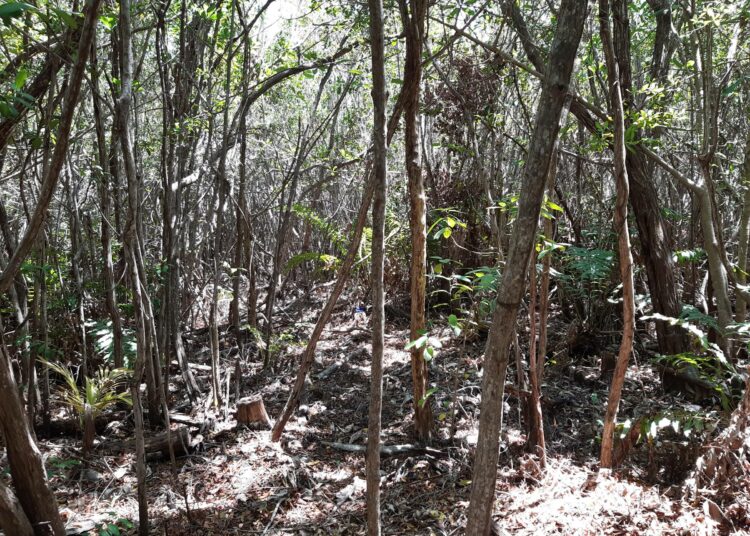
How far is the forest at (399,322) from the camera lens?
254 cm

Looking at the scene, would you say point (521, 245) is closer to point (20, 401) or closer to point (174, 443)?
point (20, 401)

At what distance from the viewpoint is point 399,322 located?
7.62 m

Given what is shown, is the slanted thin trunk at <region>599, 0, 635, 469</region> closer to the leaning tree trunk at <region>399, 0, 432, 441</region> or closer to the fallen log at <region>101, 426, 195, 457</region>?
the leaning tree trunk at <region>399, 0, 432, 441</region>

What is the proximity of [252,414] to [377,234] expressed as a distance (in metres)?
3.22

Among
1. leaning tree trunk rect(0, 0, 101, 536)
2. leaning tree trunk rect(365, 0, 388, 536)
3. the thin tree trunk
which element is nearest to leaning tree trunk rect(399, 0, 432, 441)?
the thin tree trunk

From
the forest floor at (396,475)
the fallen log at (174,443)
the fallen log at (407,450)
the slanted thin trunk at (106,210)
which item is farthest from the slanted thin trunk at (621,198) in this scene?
the fallen log at (174,443)

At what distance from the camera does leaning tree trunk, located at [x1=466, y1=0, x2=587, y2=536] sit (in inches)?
64.5

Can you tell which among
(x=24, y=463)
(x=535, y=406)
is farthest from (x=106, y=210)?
(x=535, y=406)

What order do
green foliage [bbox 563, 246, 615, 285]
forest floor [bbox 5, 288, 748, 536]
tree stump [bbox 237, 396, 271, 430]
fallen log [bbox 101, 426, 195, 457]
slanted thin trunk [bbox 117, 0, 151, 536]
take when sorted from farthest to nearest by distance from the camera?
green foliage [bbox 563, 246, 615, 285], tree stump [bbox 237, 396, 271, 430], fallen log [bbox 101, 426, 195, 457], forest floor [bbox 5, 288, 748, 536], slanted thin trunk [bbox 117, 0, 151, 536]

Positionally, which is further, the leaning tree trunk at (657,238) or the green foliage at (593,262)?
Answer: the green foliage at (593,262)

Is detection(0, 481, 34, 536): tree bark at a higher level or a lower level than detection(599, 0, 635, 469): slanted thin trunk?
lower

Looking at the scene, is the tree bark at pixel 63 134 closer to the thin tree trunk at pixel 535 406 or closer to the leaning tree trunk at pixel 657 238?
the thin tree trunk at pixel 535 406

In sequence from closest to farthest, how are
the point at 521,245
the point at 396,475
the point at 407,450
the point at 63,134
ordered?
the point at 521,245
the point at 63,134
the point at 396,475
the point at 407,450

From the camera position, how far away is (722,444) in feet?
10.1
